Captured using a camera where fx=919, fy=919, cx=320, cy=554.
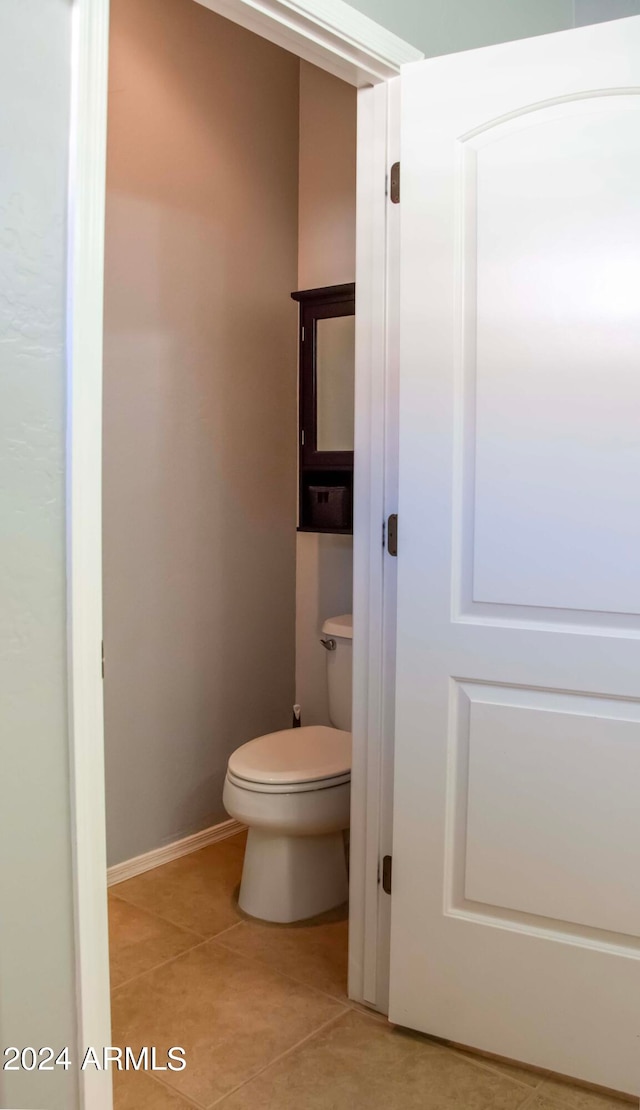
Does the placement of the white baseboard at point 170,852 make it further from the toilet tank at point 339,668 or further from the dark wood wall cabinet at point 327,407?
the dark wood wall cabinet at point 327,407

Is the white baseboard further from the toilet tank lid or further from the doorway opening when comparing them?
the toilet tank lid

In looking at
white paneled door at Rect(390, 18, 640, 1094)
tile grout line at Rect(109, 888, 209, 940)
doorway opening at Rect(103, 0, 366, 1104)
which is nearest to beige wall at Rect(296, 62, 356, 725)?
doorway opening at Rect(103, 0, 366, 1104)

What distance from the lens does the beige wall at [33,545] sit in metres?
1.31

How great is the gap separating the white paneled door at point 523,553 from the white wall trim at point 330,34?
8 centimetres

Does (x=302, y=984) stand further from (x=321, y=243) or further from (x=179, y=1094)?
(x=321, y=243)

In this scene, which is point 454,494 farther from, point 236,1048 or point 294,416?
point 294,416

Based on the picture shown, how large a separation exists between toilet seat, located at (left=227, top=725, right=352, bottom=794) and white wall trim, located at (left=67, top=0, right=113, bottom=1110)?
0.94 m

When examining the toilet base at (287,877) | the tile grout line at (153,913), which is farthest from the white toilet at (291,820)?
the tile grout line at (153,913)

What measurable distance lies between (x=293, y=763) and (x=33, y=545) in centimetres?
131

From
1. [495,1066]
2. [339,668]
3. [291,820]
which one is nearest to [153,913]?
[291,820]

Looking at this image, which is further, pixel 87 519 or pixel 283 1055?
pixel 283 1055

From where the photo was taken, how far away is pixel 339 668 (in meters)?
2.88

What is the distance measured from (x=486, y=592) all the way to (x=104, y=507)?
1.24 meters

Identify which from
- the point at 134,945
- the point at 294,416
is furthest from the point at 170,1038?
the point at 294,416
